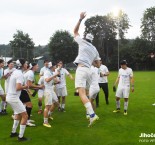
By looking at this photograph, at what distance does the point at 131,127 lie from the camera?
11.8m

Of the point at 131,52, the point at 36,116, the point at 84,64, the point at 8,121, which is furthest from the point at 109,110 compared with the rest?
the point at 131,52

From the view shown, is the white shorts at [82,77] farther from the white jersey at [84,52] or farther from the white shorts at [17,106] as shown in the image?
the white shorts at [17,106]

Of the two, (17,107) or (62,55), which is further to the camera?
(62,55)

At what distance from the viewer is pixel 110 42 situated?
97.4 m

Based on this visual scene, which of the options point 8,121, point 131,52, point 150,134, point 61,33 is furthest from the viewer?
point 61,33

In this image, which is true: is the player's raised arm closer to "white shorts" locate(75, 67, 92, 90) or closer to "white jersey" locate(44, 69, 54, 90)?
"white shorts" locate(75, 67, 92, 90)

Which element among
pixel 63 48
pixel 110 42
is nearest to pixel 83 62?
pixel 63 48

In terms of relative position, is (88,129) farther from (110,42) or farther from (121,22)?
(121,22)

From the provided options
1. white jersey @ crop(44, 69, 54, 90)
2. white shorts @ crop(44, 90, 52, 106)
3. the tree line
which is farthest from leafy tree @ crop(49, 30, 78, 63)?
white shorts @ crop(44, 90, 52, 106)

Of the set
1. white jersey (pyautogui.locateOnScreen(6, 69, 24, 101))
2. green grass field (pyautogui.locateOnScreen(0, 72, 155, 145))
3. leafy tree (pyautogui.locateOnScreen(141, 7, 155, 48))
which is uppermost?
leafy tree (pyautogui.locateOnScreen(141, 7, 155, 48))

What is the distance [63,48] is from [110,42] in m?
15.6

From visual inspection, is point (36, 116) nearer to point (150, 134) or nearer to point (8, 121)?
point (8, 121)

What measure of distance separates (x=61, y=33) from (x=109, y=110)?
8125 centimetres

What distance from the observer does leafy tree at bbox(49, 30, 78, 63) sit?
3561 inches
